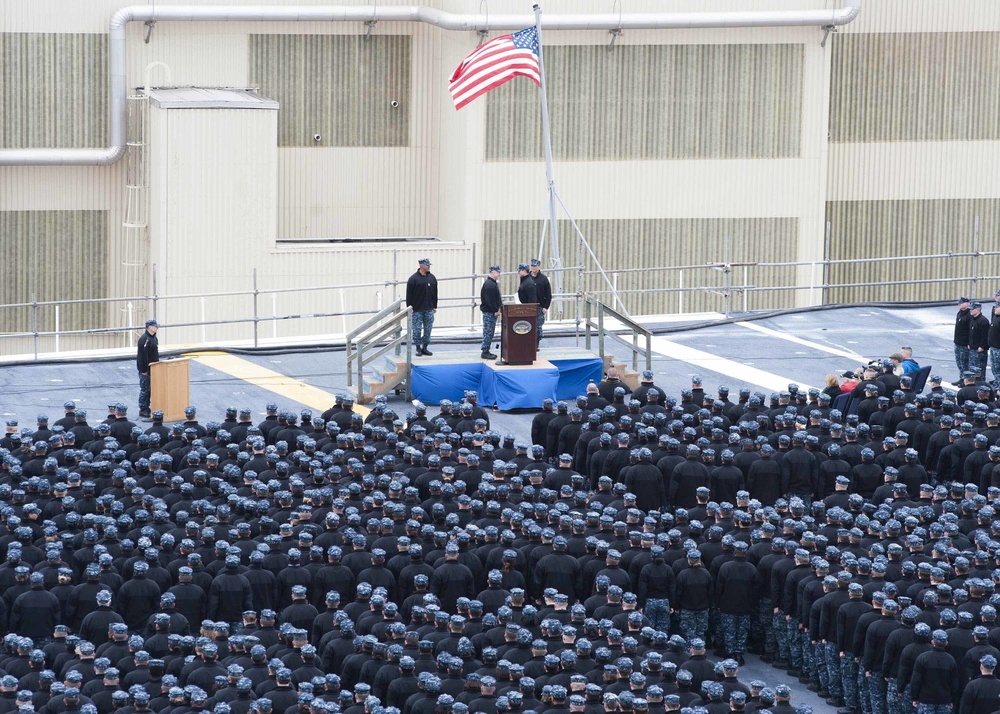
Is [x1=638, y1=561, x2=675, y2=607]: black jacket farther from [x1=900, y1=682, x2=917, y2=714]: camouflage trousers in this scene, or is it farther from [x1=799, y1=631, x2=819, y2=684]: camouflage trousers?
[x1=900, y1=682, x2=917, y2=714]: camouflage trousers

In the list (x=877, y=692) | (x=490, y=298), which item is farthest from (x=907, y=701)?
(x=490, y=298)

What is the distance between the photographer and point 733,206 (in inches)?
1599

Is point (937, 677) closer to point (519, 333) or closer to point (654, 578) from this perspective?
point (654, 578)

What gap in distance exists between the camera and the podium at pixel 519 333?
28344 mm

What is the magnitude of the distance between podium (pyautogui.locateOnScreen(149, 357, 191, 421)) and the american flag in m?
8.12

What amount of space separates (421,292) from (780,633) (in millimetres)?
11250

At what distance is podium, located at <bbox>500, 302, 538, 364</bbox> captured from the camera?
28.3m

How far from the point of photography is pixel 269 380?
30625 millimetres

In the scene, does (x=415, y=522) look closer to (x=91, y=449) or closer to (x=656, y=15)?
(x=91, y=449)

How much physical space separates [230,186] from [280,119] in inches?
113

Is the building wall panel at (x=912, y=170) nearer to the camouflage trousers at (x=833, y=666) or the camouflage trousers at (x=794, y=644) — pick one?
the camouflage trousers at (x=794, y=644)

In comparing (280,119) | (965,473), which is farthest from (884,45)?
(965,473)

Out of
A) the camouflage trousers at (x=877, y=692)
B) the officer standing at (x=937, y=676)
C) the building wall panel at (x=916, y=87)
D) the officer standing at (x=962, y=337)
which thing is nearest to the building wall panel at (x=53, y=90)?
the building wall panel at (x=916, y=87)

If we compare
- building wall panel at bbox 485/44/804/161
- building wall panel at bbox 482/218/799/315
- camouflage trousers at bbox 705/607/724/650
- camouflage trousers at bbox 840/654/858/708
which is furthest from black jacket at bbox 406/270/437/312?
camouflage trousers at bbox 840/654/858/708
